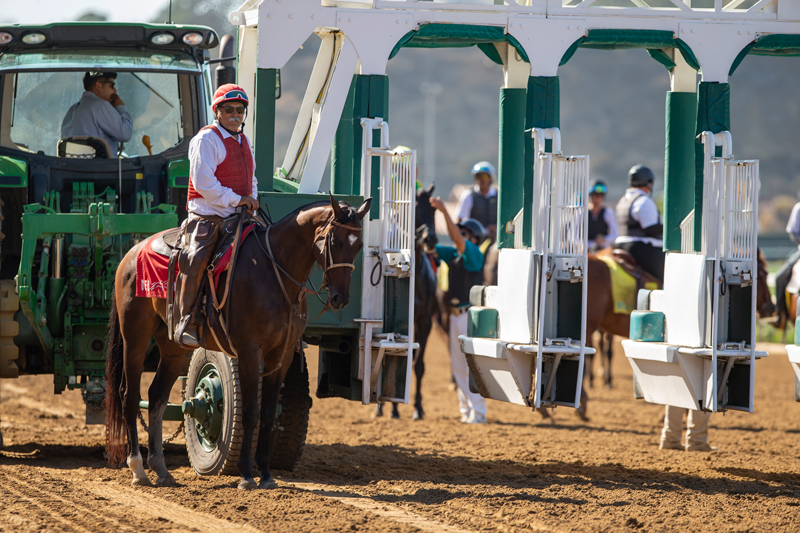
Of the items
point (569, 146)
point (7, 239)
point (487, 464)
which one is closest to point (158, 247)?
point (7, 239)

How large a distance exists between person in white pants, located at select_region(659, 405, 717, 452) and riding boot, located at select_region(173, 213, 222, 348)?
4.34 meters

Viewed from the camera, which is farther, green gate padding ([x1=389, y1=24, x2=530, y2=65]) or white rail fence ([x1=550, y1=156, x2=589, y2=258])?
green gate padding ([x1=389, y1=24, x2=530, y2=65])

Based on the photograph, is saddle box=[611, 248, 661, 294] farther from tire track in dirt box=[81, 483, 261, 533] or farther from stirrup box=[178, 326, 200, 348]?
tire track in dirt box=[81, 483, 261, 533]

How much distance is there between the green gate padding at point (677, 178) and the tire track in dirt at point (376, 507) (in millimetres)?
3195

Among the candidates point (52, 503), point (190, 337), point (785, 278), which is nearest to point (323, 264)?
point (190, 337)

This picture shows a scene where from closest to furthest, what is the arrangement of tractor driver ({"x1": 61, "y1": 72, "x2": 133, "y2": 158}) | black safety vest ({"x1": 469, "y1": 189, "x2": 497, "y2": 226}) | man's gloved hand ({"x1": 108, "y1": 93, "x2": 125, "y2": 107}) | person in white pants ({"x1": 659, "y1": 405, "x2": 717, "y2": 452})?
tractor driver ({"x1": 61, "y1": 72, "x2": 133, "y2": 158}) < man's gloved hand ({"x1": 108, "y1": 93, "x2": 125, "y2": 107}) < person in white pants ({"x1": 659, "y1": 405, "x2": 717, "y2": 452}) < black safety vest ({"x1": 469, "y1": 189, "x2": 497, "y2": 226})

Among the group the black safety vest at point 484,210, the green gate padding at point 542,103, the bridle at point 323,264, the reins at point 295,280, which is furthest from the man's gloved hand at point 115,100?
the black safety vest at point 484,210

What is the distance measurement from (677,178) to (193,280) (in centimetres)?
379

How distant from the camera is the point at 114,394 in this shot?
21.7 feet

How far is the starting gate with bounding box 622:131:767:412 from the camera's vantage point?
6.68m

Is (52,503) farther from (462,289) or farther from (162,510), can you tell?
(462,289)

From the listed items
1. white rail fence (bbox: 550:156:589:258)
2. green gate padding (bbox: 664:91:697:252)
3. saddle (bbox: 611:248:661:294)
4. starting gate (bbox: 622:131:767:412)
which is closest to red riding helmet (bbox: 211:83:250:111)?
white rail fence (bbox: 550:156:589:258)

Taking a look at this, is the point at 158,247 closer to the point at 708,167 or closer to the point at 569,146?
the point at 708,167

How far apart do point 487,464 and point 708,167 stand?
2.75m
